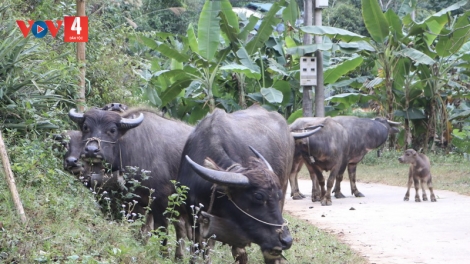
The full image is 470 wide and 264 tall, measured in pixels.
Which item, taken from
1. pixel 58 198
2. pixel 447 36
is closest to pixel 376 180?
pixel 447 36

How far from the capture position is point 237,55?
17328 mm

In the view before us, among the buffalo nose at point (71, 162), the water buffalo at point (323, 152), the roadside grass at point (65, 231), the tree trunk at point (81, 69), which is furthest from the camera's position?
the water buffalo at point (323, 152)

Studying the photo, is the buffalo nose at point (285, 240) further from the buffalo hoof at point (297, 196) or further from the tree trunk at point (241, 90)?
the tree trunk at point (241, 90)

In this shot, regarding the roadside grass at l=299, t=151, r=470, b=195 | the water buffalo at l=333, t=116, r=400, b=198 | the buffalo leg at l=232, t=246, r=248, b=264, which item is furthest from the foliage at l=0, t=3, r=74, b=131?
the roadside grass at l=299, t=151, r=470, b=195

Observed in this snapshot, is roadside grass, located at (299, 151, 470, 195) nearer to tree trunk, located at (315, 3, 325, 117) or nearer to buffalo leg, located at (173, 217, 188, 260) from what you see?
tree trunk, located at (315, 3, 325, 117)

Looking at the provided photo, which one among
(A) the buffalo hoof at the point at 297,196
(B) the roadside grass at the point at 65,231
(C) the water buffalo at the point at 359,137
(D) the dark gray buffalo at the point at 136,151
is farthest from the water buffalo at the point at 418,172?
(D) the dark gray buffalo at the point at 136,151

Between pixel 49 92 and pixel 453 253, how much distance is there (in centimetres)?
537

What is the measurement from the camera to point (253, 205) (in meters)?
6.18

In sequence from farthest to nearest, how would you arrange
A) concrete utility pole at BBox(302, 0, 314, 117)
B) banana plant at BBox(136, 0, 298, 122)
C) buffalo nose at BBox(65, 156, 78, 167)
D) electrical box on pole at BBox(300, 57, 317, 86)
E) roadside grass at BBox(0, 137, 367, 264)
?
1. concrete utility pole at BBox(302, 0, 314, 117)
2. electrical box on pole at BBox(300, 57, 317, 86)
3. banana plant at BBox(136, 0, 298, 122)
4. buffalo nose at BBox(65, 156, 78, 167)
5. roadside grass at BBox(0, 137, 367, 264)

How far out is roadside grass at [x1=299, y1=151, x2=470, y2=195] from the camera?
1539 cm

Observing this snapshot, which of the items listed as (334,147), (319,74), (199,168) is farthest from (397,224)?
(319,74)

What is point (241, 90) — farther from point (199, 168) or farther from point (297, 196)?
point (199, 168)

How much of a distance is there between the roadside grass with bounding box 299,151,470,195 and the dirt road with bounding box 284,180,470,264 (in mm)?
943

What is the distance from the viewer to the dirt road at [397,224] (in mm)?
8109
